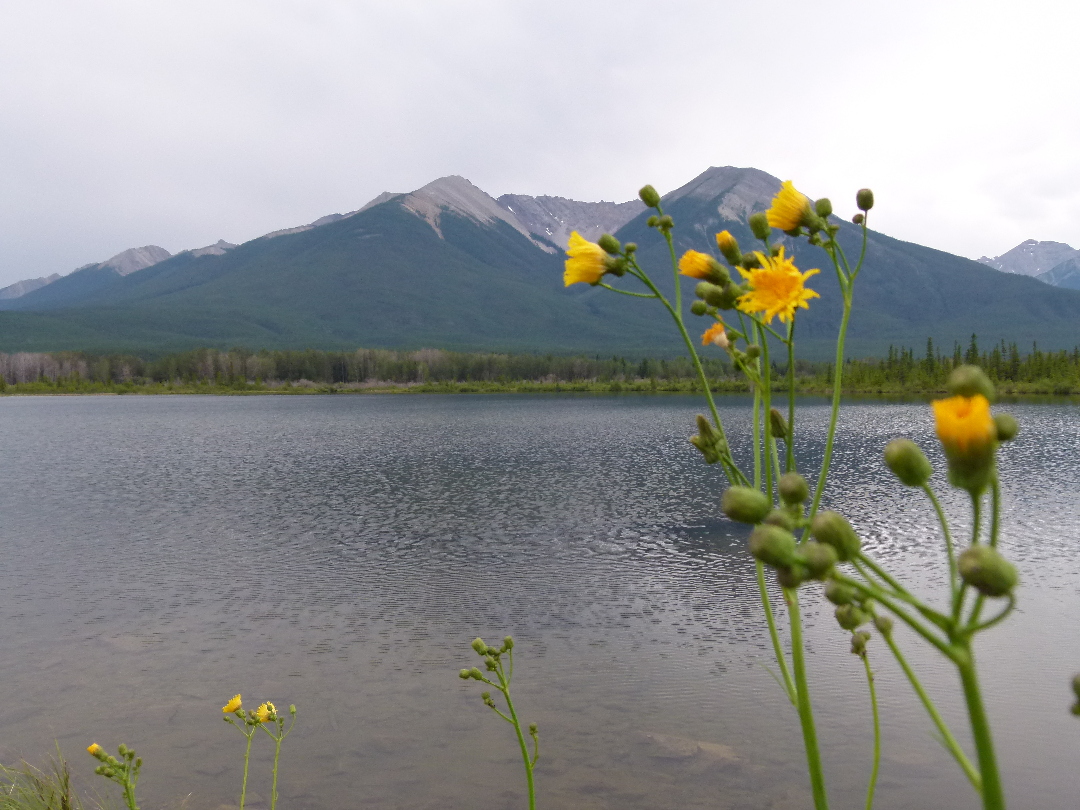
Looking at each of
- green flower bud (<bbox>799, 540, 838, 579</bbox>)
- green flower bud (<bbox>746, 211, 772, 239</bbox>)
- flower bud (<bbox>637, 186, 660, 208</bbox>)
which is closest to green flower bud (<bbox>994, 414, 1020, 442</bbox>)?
Result: green flower bud (<bbox>799, 540, 838, 579</bbox>)

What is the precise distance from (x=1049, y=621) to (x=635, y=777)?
8.48m

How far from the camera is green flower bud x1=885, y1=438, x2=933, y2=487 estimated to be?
133 cm

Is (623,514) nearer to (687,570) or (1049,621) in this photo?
(687,570)

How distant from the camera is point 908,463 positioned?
1344 mm

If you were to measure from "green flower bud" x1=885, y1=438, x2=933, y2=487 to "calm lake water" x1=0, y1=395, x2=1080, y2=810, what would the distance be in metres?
7.27

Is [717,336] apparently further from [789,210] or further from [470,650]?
[470,650]

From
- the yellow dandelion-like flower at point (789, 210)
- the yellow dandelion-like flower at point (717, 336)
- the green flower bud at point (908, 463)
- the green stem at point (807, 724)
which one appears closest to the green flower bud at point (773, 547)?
the green flower bud at point (908, 463)

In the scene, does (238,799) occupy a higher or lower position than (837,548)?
lower

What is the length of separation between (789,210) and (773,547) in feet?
4.74

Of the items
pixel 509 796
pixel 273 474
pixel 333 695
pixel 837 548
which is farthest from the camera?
pixel 273 474

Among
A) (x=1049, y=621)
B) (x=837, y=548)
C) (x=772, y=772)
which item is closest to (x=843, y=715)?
(x=772, y=772)

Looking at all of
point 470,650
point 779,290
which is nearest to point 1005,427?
point 779,290

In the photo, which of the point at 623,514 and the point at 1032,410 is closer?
the point at 623,514

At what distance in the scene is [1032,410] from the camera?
218 ft
